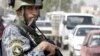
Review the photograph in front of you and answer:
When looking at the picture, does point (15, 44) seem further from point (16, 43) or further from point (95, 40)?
point (95, 40)

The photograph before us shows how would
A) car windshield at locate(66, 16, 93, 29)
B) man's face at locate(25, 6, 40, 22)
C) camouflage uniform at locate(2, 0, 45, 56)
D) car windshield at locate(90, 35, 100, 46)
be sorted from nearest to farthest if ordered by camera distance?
camouflage uniform at locate(2, 0, 45, 56)
man's face at locate(25, 6, 40, 22)
car windshield at locate(90, 35, 100, 46)
car windshield at locate(66, 16, 93, 29)

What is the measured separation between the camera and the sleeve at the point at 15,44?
9.14 feet

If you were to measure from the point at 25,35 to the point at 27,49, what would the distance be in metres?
0.09

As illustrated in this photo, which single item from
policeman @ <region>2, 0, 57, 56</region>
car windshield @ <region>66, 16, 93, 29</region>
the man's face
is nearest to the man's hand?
policeman @ <region>2, 0, 57, 56</region>

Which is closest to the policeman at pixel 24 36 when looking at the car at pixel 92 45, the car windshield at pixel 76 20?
the car at pixel 92 45

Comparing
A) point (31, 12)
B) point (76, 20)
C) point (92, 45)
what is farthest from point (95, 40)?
point (31, 12)

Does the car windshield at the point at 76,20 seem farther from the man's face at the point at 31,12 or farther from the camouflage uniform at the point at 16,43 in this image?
the camouflage uniform at the point at 16,43

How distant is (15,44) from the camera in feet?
9.18

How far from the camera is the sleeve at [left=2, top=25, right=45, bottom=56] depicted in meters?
2.79

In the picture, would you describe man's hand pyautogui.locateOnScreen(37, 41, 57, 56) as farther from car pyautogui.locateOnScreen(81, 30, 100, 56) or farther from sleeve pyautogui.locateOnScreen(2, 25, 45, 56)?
car pyautogui.locateOnScreen(81, 30, 100, 56)

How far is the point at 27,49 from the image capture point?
110 inches

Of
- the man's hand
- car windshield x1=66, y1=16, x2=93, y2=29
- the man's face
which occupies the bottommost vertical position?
car windshield x1=66, y1=16, x2=93, y2=29

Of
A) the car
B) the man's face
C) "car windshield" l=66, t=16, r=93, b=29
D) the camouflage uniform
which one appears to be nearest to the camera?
the camouflage uniform

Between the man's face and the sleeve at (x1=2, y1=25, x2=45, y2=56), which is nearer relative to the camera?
the sleeve at (x1=2, y1=25, x2=45, y2=56)
